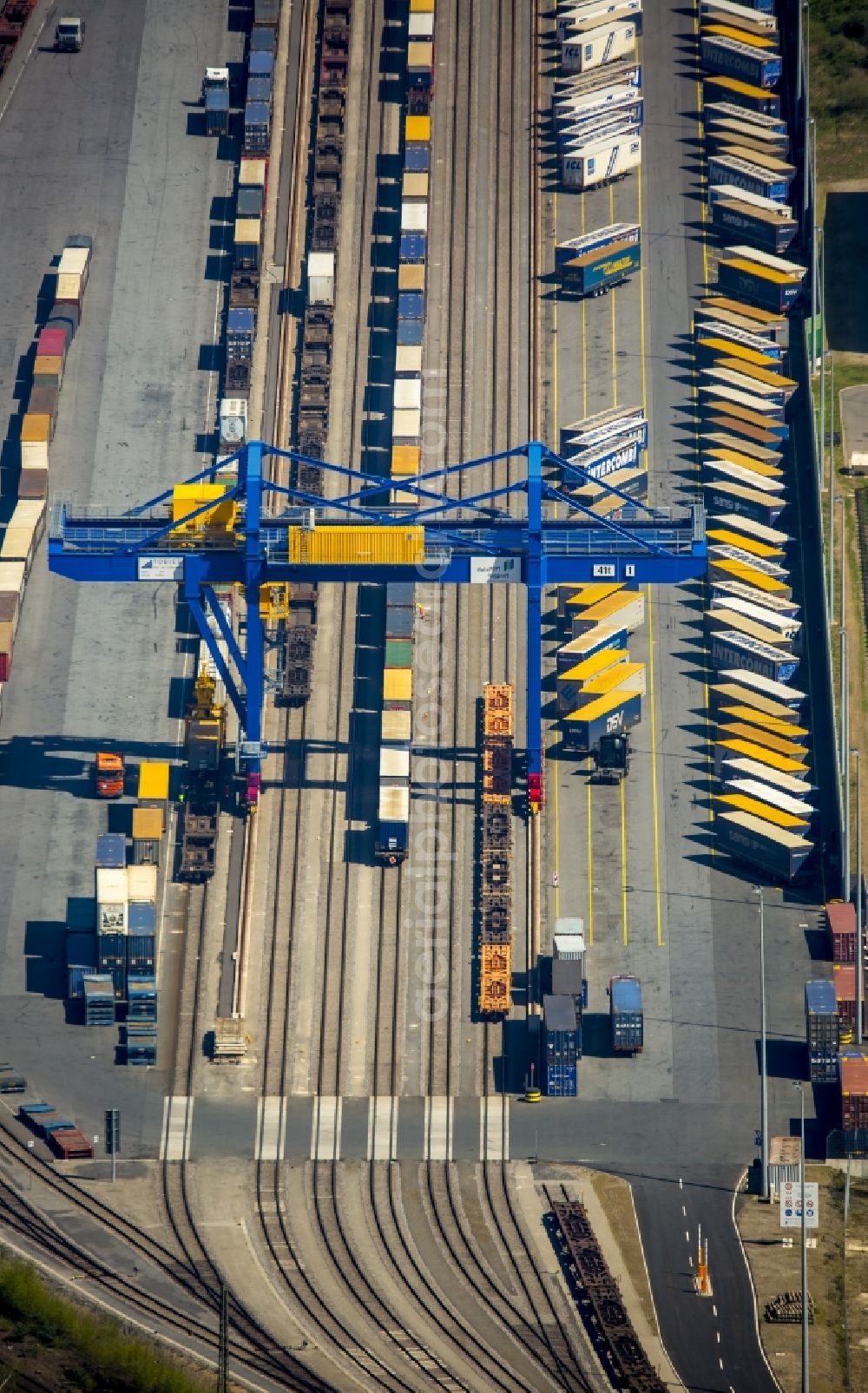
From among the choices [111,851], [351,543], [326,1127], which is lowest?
[326,1127]

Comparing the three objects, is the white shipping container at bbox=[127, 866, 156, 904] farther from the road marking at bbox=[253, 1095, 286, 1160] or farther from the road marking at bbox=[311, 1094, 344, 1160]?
the road marking at bbox=[311, 1094, 344, 1160]

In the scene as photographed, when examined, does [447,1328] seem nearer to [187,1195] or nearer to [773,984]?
[187,1195]

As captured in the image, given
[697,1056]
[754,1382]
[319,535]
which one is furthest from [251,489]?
[754,1382]

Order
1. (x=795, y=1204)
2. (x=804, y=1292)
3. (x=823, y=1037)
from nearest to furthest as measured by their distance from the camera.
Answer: (x=804, y=1292) → (x=795, y=1204) → (x=823, y=1037)

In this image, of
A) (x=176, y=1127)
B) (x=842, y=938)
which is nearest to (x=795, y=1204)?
(x=842, y=938)

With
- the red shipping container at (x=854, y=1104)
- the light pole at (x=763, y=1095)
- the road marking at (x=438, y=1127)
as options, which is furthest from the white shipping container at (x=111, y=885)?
the red shipping container at (x=854, y=1104)

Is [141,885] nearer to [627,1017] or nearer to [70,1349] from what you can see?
[627,1017]

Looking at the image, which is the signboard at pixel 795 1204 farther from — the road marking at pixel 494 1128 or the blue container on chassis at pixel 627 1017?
the road marking at pixel 494 1128

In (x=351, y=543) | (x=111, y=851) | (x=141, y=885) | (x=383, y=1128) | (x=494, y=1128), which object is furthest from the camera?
(x=351, y=543)
